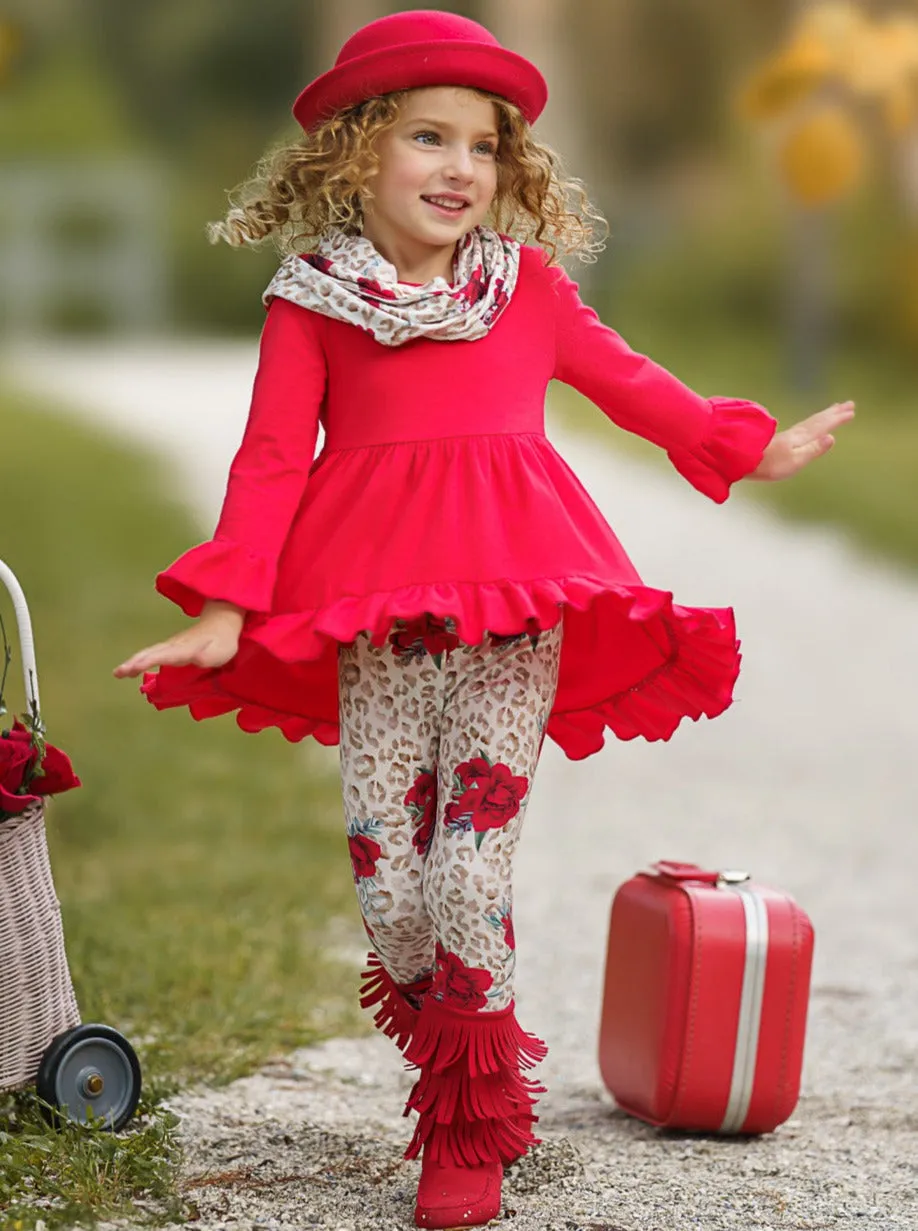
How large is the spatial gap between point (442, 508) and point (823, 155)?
430 centimetres

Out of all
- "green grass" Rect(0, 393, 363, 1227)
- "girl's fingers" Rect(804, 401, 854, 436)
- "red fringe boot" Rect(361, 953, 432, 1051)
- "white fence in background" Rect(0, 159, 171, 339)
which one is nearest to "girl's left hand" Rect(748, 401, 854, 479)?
"girl's fingers" Rect(804, 401, 854, 436)

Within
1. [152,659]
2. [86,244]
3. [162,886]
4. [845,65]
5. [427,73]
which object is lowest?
[162,886]

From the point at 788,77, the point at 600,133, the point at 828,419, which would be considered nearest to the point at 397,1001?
the point at 828,419

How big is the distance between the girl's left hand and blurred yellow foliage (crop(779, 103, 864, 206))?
12.5 feet

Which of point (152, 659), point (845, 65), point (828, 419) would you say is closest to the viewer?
point (152, 659)

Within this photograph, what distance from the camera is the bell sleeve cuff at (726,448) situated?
2775 mm

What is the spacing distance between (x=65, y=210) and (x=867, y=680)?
725 inches

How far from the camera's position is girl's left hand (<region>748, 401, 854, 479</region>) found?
9.24ft

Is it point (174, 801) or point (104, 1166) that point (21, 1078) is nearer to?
point (104, 1166)

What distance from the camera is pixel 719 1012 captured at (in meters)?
2.99

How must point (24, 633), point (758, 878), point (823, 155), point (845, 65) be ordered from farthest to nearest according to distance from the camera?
point (823, 155)
point (845, 65)
point (758, 878)
point (24, 633)

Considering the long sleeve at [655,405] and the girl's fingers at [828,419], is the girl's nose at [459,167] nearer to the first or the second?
the long sleeve at [655,405]

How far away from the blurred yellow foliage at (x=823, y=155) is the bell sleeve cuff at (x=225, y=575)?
4.38 m

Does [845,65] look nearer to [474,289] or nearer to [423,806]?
[474,289]
